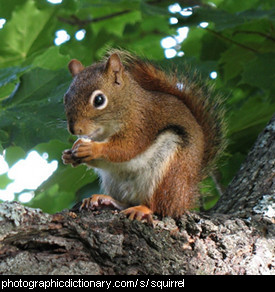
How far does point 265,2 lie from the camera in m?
3.48

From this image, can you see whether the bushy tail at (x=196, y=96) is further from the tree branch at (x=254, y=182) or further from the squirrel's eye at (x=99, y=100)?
the squirrel's eye at (x=99, y=100)

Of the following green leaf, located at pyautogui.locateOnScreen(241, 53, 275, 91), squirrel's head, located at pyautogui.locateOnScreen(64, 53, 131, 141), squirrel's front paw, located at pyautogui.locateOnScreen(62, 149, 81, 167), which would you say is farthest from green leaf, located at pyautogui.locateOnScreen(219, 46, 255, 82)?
squirrel's front paw, located at pyautogui.locateOnScreen(62, 149, 81, 167)

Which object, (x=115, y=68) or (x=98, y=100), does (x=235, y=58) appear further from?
(x=98, y=100)

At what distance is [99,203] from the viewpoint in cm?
235

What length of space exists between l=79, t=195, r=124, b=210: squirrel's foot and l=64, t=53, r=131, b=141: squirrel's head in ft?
1.02

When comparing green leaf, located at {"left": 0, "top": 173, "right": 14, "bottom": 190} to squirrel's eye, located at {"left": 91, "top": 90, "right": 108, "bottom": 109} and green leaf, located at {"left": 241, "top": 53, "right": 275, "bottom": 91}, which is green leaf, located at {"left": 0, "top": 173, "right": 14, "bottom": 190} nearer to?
squirrel's eye, located at {"left": 91, "top": 90, "right": 108, "bottom": 109}

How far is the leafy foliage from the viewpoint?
250cm

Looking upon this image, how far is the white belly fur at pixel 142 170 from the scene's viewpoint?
244 centimetres

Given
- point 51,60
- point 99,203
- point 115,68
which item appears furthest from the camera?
point 51,60

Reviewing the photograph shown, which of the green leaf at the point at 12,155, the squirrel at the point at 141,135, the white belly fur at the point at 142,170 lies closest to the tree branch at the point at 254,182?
the squirrel at the point at 141,135

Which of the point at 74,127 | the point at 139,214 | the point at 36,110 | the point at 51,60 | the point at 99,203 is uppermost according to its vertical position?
the point at 51,60

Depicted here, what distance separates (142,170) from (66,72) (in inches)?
29.1

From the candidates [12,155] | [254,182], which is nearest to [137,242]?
[254,182]
